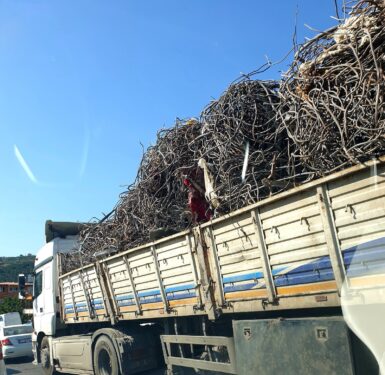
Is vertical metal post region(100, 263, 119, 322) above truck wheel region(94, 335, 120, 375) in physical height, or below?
above

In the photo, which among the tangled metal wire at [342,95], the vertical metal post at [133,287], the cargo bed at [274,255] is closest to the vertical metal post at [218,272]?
the cargo bed at [274,255]

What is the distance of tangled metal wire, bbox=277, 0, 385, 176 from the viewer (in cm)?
388

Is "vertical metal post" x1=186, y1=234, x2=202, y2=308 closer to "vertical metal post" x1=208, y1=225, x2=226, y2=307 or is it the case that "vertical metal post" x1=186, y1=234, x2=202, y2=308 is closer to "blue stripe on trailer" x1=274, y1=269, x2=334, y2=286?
"vertical metal post" x1=208, y1=225, x2=226, y2=307

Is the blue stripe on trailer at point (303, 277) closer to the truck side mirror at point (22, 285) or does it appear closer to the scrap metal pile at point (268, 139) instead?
the scrap metal pile at point (268, 139)

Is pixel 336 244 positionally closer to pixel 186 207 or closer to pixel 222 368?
pixel 222 368

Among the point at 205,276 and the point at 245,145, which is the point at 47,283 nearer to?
the point at 205,276

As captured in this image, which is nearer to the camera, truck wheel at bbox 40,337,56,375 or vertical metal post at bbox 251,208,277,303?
vertical metal post at bbox 251,208,277,303

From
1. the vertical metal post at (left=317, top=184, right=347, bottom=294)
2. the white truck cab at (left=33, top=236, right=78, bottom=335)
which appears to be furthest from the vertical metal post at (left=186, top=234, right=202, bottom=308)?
the white truck cab at (left=33, top=236, right=78, bottom=335)

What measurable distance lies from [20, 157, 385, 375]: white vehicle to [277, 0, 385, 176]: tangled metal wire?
28 centimetres

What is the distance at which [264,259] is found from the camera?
4758 mm

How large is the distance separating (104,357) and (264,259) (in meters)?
4.73

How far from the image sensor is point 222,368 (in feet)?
18.6

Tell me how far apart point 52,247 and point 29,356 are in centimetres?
780

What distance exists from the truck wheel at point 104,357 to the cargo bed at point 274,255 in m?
0.91
